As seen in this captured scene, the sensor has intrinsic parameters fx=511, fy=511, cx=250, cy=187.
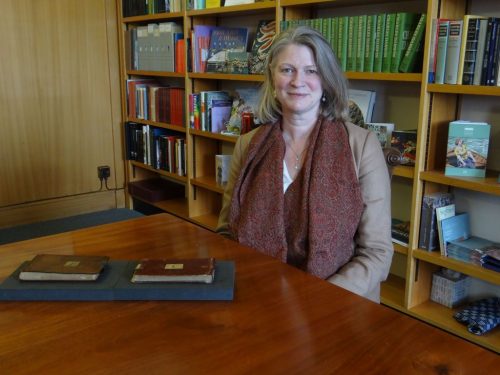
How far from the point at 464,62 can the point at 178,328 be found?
155 cm

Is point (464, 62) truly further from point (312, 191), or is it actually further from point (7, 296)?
point (7, 296)

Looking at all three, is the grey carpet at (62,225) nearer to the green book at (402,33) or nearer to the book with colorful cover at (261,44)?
the book with colorful cover at (261,44)

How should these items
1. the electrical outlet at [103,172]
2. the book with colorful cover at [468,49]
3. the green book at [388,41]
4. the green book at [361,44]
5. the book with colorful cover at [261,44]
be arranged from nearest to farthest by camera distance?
the book with colorful cover at [468,49] → the green book at [388,41] → the green book at [361,44] → the book with colorful cover at [261,44] → the electrical outlet at [103,172]

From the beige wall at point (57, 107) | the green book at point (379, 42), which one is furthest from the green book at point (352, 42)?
the beige wall at point (57, 107)

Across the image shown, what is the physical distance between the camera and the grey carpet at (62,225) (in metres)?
3.61

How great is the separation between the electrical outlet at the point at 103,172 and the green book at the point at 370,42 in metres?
2.61

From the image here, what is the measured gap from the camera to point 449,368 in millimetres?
800

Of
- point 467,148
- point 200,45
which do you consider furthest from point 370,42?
point 200,45

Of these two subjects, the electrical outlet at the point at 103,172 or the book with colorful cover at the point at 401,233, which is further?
the electrical outlet at the point at 103,172

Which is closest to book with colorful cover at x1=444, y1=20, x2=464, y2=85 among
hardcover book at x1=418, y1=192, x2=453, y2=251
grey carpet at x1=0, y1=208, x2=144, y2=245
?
hardcover book at x1=418, y1=192, x2=453, y2=251

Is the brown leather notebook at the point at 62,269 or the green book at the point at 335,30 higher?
the green book at the point at 335,30

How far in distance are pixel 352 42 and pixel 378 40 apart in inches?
5.4

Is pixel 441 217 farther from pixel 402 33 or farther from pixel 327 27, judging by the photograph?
pixel 327 27

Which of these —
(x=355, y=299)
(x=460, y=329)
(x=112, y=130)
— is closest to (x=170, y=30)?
(x=112, y=130)
